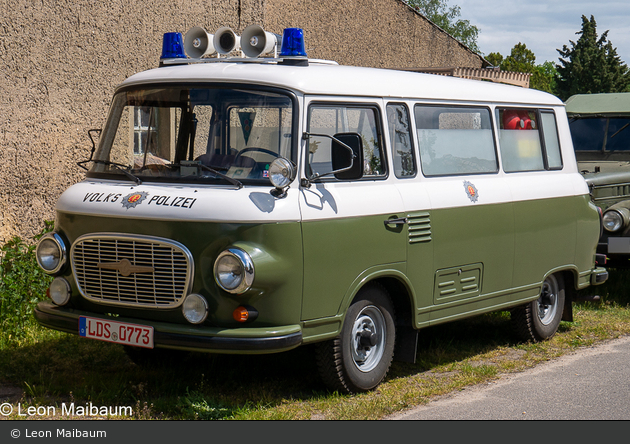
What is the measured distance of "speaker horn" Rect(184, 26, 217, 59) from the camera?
5988 millimetres

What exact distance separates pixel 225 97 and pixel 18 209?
328 cm

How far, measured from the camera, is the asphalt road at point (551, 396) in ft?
16.8

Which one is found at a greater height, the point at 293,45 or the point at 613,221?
the point at 293,45

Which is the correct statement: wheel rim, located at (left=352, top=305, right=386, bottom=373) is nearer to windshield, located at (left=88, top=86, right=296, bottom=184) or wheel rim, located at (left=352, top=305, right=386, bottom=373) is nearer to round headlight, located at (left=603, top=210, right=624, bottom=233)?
windshield, located at (left=88, top=86, right=296, bottom=184)

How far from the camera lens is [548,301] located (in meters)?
7.41

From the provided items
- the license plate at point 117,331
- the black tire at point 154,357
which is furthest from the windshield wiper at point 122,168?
the black tire at point 154,357

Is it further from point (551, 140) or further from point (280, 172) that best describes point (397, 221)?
point (551, 140)

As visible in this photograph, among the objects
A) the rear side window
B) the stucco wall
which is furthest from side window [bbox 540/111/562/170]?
the stucco wall

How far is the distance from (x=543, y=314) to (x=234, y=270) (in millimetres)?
3890

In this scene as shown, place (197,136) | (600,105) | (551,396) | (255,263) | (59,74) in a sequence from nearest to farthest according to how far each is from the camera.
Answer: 1. (255,263)
2. (197,136)
3. (551,396)
4. (59,74)
5. (600,105)

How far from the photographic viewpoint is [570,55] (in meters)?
41.8

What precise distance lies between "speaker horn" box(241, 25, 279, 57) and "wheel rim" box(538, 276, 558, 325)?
3.50 metres

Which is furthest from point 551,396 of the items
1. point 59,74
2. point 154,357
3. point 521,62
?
point 521,62

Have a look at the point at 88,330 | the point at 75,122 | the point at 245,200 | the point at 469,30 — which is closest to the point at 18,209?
the point at 75,122
